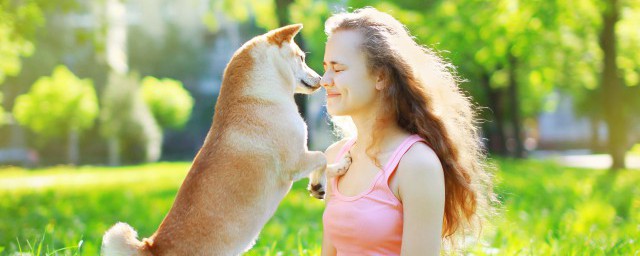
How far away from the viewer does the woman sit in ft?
8.52

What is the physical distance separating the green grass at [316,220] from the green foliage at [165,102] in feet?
75.2

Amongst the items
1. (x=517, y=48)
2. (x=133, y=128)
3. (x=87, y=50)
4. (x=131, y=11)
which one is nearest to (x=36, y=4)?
(x=517, y=48)

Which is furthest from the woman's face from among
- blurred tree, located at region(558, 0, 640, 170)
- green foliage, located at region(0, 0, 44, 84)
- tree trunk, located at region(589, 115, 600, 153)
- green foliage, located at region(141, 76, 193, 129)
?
tree trunk, located at region(589, 115, 600, 153)

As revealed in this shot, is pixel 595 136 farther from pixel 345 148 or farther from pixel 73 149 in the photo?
pixel 345 148

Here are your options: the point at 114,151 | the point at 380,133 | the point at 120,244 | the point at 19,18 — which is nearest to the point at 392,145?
the point at 380,133

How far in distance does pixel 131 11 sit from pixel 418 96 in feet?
126

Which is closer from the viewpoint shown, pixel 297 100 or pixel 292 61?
pixel 292 61

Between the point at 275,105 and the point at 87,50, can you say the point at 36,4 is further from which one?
the point at 87,50

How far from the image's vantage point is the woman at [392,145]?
8.52 feet

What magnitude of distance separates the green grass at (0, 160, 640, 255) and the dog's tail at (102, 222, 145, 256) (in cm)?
Answer: 121

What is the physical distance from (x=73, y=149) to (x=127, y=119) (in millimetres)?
6225

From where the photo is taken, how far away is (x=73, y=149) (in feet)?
113

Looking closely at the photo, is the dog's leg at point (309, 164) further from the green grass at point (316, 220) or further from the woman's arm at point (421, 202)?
the green grass at point (316, 220)

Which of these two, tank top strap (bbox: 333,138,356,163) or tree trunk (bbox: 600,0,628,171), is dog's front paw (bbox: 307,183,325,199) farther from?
tree trunk (bbox: 600,0,628,171)
